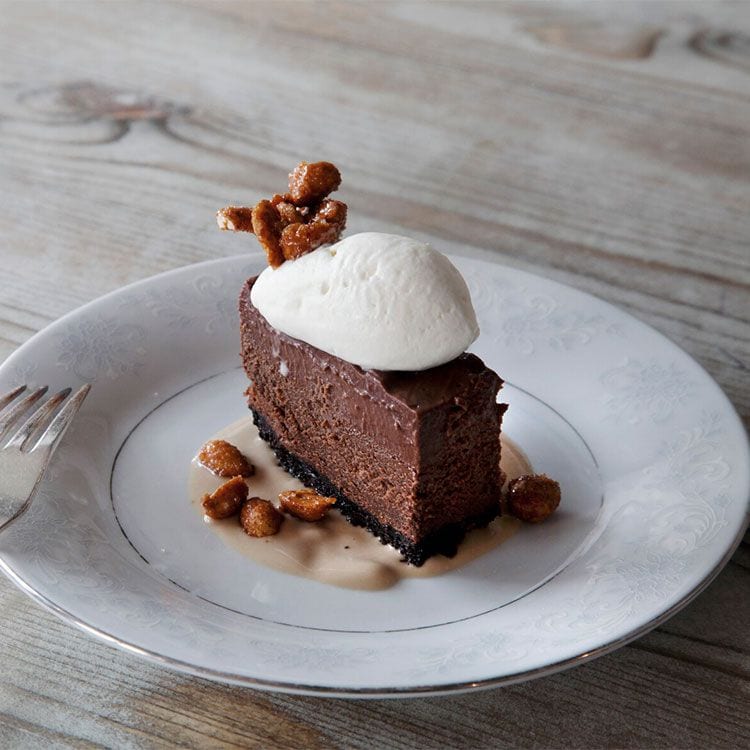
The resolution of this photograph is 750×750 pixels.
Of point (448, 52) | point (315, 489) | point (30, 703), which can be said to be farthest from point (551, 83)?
point (30, 703)

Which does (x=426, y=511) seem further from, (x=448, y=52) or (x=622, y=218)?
(x=448, y=52)

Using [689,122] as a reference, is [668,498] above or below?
above

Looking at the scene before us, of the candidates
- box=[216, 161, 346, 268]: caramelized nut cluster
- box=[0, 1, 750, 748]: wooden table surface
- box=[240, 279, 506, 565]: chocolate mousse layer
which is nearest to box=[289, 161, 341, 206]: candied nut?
box=[216, 161, 346, 268]: caramelized nut cluster

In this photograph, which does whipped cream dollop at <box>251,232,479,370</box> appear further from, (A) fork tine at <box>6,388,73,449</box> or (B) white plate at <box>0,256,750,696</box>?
(A) fork tine at <box>6,388,73,449</box>

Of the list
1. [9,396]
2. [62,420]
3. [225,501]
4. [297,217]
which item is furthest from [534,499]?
[9,396]

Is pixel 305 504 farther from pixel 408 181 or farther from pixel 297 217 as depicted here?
pixel 408 181

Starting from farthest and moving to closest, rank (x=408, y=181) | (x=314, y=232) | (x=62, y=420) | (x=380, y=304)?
(x=408, y=181), (x=62, y=420), (x=314, y=232), (x=380, y=304)
